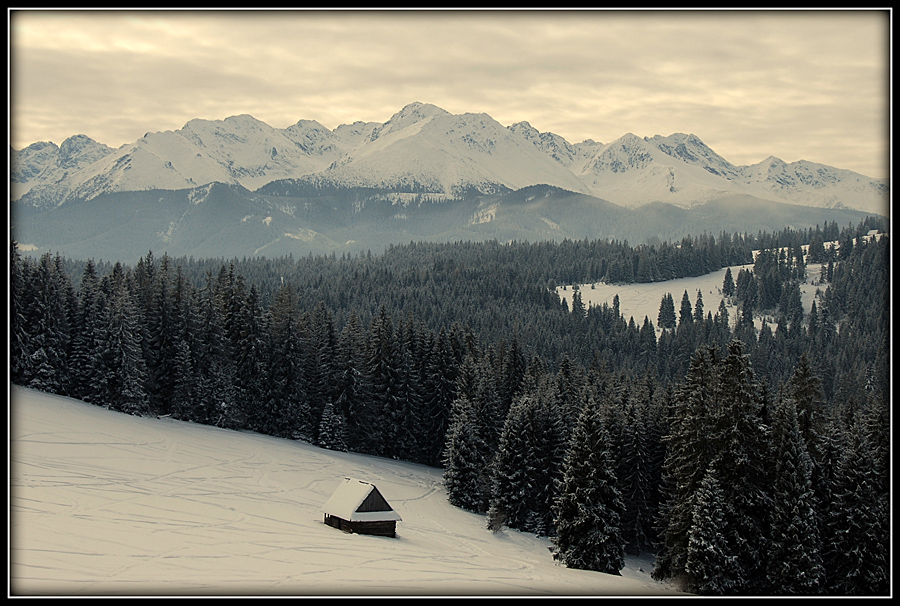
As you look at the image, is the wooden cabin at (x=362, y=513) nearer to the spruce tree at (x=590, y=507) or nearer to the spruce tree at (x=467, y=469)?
the spruce tree at (x=590, y=507)

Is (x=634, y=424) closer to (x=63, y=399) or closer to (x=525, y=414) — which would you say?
(x=525, y=414)

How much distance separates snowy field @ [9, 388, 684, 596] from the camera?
27.6m

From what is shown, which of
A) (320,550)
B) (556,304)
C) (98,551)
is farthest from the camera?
(556,304)

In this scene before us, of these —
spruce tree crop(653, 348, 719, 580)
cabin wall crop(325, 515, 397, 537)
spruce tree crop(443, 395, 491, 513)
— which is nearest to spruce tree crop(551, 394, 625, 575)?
spruce tree crop(653, 348, 719, 580)

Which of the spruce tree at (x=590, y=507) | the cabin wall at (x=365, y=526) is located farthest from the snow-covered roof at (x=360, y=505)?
the spruce tree at (x=590, y=507)

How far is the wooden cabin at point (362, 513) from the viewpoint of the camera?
42.3 metres

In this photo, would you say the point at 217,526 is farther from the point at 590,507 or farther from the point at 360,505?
the point at 590,507

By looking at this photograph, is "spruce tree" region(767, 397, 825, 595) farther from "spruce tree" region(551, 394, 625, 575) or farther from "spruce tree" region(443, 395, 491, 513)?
"spruce tree" region(443, 395, 491, 513)

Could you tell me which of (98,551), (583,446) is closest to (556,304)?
(583,446)

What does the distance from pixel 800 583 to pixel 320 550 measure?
864 inches

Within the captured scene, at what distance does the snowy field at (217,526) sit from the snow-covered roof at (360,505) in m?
1.26

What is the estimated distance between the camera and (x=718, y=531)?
3550 cm

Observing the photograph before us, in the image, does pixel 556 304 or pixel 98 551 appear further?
pixel 556 304

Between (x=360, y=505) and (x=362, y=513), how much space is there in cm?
47
